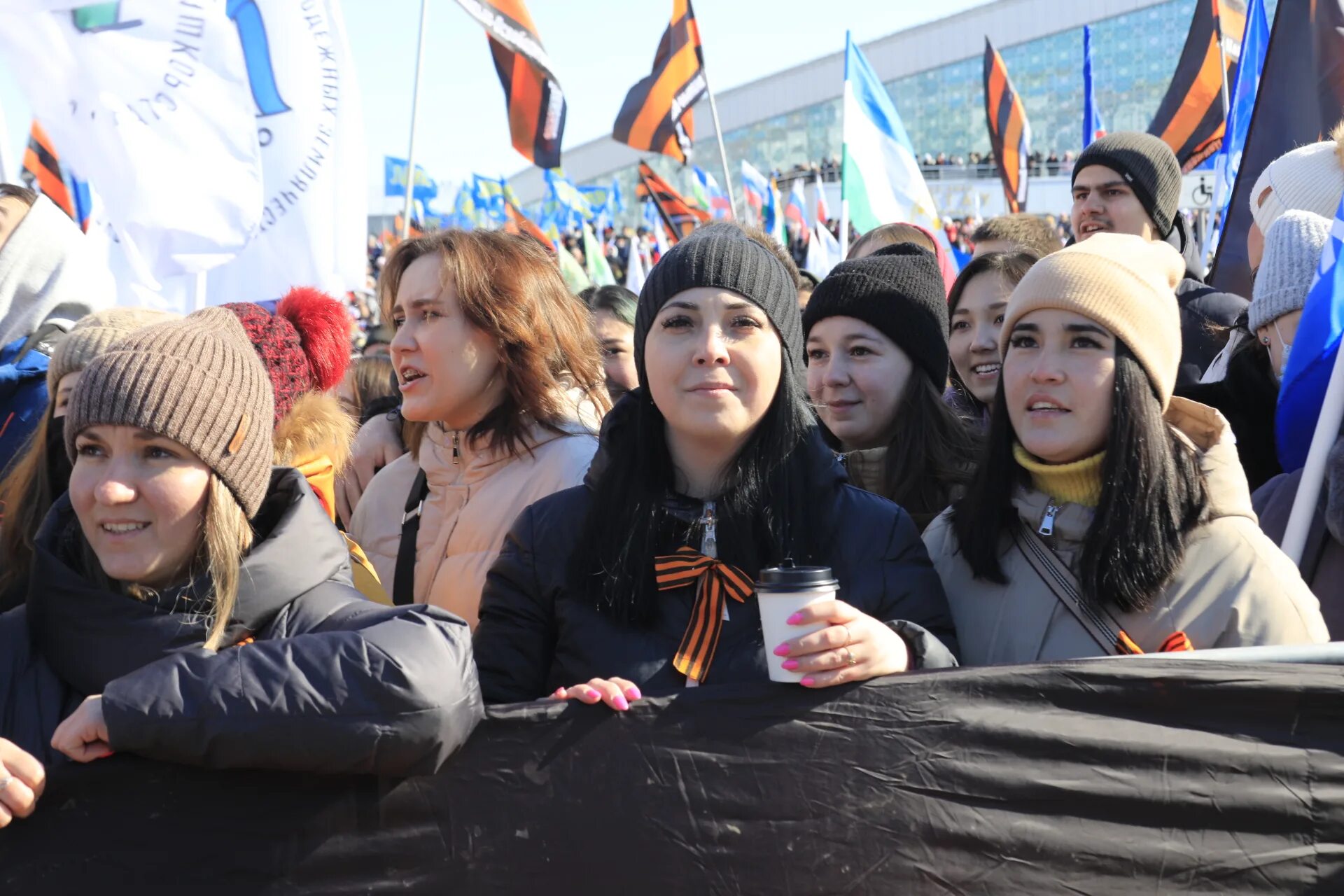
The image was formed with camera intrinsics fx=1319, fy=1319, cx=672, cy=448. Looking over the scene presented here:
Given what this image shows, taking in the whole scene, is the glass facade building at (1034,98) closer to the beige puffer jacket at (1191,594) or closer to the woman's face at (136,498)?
the beige puffer jacket at (1191,594)

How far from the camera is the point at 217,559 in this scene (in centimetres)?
212

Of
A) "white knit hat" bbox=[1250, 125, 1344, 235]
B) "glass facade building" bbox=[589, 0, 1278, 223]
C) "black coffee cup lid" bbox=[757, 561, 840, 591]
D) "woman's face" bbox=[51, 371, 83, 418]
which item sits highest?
"glass facade building" bbox=[589, 0, 1278, 223]

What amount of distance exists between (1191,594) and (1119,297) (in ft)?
1.98

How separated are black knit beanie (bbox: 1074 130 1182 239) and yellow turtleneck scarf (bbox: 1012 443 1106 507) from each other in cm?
273

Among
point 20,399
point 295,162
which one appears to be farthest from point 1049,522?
point 295,162

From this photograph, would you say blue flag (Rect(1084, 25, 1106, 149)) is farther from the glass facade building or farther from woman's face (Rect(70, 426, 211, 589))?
the glass facade building

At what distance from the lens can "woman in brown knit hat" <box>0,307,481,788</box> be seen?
186 cm

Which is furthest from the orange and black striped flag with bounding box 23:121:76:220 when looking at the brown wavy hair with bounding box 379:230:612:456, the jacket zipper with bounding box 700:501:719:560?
the jacket zipper with bounding box 700:501:719:560

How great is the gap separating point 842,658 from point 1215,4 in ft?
26.9

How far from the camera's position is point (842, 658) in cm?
204

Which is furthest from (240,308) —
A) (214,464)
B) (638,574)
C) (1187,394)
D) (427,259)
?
(1187,394)

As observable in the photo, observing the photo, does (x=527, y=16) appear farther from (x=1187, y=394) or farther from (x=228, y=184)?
(x=1187, y=394)

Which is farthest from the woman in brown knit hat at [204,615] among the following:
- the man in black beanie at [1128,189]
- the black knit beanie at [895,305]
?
the man in black beanie at [1128,189]

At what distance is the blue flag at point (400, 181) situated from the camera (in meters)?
26.7
